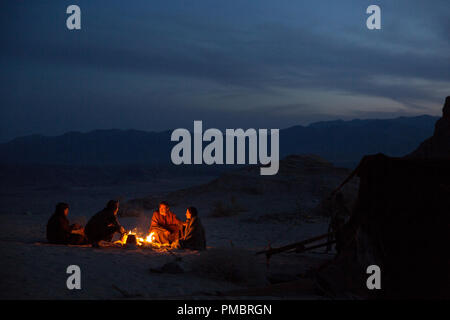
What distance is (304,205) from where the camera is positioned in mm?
20031

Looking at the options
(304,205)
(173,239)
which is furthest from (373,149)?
Answer: (173,239)

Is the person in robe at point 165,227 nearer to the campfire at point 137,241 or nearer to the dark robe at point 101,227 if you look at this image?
the campfire at point 137,241

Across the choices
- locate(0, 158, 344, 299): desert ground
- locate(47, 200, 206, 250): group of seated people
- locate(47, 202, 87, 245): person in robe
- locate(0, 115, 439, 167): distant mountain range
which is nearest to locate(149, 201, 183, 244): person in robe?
locate(47, 200, 206, 250): group of seated people

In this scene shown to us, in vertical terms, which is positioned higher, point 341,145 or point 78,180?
point 341,145

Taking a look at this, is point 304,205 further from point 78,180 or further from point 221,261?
point 78,180

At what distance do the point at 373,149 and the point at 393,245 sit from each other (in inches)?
3859

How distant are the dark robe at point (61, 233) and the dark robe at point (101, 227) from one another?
0.74ft

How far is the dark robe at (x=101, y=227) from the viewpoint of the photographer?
30.3 ft

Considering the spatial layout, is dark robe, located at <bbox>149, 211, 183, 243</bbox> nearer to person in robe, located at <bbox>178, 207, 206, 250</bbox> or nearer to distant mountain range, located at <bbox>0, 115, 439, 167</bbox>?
person in robe, located at <bbox>178, 207, 206, 250</bbox>

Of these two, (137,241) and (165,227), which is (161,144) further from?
(137,241)

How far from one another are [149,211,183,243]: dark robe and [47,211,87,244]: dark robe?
61.7 inches

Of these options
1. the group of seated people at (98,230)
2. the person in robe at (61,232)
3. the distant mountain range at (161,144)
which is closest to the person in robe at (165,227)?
the group of seated people at (98,230)

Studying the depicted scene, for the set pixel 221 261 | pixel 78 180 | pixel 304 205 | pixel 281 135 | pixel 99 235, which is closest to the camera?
pixel 221 261
